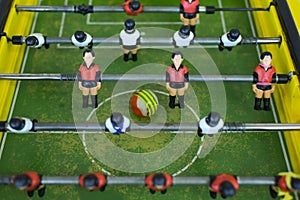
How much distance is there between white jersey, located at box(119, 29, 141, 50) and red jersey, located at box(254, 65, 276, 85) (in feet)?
4.74

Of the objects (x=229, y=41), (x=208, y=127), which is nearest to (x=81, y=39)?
(x=229, y=41)

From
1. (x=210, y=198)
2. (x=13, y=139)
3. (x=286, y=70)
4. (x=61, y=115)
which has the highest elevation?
(x=286, y=70)

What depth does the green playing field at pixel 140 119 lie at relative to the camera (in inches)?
189

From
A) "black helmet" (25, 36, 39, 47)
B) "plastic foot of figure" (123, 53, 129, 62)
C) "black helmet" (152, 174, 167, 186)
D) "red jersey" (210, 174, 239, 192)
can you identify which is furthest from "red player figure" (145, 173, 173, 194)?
"black helmet" (25, 36, 39, 47)

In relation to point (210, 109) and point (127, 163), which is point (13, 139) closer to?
point (127, 163)

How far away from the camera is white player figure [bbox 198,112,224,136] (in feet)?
14.0

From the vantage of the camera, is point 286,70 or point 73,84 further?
point 73,84

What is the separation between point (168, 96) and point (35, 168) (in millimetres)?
1815

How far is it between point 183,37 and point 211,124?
135cm

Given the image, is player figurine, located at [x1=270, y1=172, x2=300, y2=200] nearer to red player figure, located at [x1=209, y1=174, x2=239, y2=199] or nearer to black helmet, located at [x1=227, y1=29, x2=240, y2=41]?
red player figure, located at [x1=209, y1=174, x2=239, y2=199]

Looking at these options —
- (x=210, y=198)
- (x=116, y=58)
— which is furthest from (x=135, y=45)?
(x=210, y=198)

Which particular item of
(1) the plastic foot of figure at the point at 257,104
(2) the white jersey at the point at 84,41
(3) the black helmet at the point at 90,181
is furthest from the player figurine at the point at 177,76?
(3) the black helmet at the point at 90,181

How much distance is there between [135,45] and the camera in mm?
5262

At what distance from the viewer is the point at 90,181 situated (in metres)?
3.92
